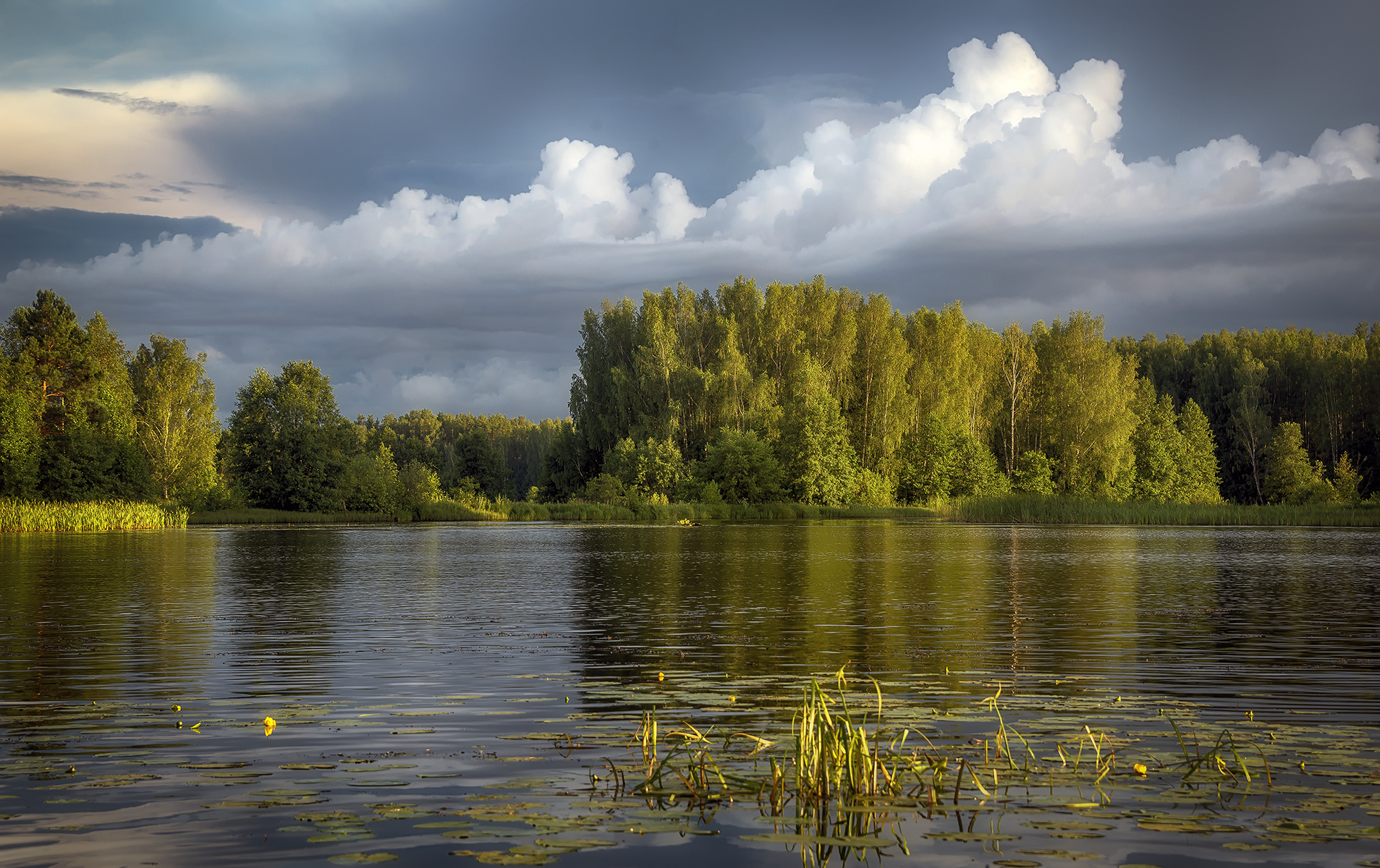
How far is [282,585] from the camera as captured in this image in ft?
102

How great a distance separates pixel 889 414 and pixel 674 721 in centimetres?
9037

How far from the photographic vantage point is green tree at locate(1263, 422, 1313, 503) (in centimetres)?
10994

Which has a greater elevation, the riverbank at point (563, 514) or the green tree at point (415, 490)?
the green tree at point (415, 490)

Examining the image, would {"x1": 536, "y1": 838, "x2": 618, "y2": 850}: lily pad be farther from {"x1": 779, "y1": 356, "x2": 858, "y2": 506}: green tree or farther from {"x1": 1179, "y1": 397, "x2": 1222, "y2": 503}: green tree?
{"x1": 1179, "y1": 397, "x2": 1222, "y2": 503}: green tree

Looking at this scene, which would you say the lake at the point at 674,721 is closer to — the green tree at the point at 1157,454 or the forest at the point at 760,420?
the forest at the point at 760,420

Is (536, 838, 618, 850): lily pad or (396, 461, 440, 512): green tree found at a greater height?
(396, 461, 440, 512): green tree

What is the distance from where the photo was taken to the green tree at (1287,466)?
361 feet

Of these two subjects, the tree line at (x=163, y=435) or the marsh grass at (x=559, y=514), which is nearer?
the tree line at (x=163, y=435)

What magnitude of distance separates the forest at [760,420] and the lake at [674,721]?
6401 centimetres

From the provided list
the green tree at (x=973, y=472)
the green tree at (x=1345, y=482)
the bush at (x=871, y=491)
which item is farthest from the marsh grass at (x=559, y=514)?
the green tree at (x=1345, y=482)

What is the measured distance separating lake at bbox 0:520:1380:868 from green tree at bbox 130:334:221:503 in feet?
245

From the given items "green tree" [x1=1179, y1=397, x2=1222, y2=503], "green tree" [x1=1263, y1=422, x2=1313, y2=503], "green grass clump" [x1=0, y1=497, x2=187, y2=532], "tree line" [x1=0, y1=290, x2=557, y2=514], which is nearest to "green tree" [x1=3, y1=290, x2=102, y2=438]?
"tree line" [x1=0, y1=290, x2=557, y2=514]

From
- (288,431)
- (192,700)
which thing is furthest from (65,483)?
(192,700)

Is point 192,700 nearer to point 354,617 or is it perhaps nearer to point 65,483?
point 354,617
